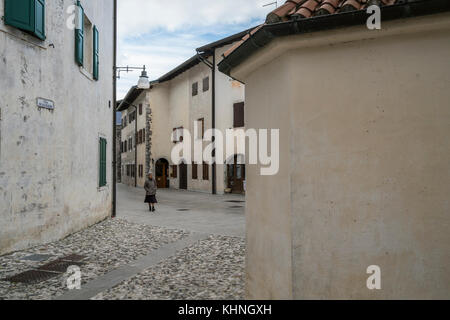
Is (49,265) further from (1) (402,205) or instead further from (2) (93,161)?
(1) (402,205)

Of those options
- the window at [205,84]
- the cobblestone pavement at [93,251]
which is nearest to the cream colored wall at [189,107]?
the window at [205,84]

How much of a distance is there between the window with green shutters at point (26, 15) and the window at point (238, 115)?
13815 mm

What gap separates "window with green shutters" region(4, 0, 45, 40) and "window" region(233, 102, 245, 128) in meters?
13.8

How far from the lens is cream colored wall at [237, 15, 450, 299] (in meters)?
3.09

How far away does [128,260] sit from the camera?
661 cm

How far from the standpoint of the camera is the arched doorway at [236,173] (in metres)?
21.2

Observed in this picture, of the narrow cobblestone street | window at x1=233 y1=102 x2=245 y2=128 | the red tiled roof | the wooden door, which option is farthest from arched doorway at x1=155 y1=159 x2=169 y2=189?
the red tiled roof

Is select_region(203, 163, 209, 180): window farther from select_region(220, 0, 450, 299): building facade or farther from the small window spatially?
select_region(220, 0, 450, 299): building facade

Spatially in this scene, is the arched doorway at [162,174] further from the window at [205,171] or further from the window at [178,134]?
the window at [205,171]

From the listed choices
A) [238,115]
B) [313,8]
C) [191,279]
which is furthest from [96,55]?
[238,115]

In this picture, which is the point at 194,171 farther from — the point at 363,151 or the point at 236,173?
the point at 363,151

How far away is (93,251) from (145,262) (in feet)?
5.07

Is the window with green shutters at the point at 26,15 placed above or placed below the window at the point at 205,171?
above
